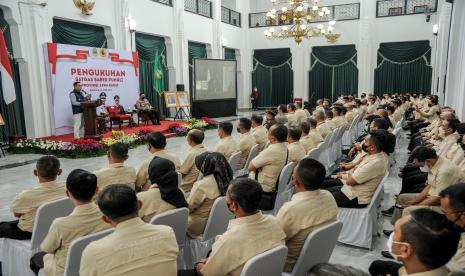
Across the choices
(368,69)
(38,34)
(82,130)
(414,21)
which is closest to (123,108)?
(82,130)

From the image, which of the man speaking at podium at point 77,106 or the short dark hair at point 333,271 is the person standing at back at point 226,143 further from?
the man speaking at podium at point 77,106

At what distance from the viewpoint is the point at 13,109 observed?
817 cm

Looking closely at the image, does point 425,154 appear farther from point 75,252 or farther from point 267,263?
point 75,252

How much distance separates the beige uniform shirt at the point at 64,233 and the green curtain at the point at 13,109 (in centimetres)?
709

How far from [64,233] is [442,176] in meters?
2.67

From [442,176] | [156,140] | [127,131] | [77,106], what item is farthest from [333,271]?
[127,131]

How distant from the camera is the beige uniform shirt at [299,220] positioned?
6.92ft

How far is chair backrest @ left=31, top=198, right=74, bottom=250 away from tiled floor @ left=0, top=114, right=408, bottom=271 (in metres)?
2.01

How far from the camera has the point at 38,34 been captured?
324 inches

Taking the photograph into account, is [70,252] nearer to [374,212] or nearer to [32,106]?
[374,212]

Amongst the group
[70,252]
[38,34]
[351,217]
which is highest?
[38,34]

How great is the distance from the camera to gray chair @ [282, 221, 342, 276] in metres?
1.91

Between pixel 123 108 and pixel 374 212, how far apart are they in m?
8.55

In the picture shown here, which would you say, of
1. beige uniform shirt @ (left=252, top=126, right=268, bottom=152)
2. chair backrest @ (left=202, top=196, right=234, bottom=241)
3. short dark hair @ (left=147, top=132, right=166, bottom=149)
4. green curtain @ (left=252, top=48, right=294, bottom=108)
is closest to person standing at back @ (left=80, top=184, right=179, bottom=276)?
chair backrest @ (left=202, top=196, right=234, bottom=241)
